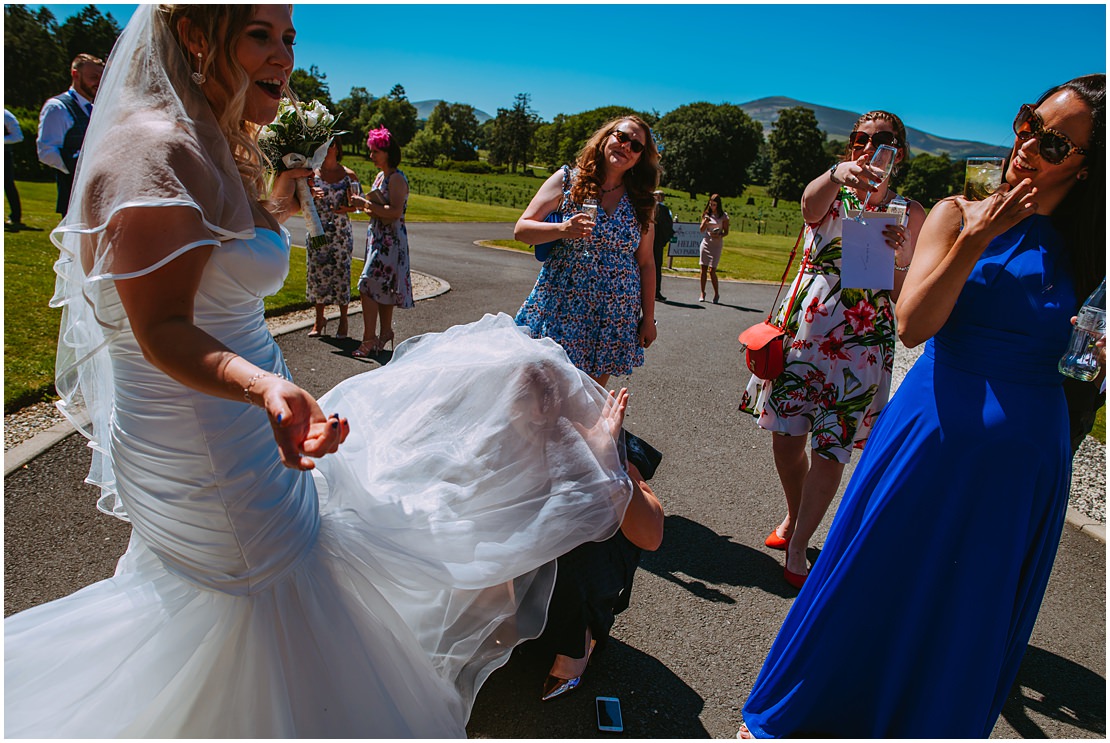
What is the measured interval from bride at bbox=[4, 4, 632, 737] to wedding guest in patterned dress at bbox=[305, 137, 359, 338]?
565 centimetres

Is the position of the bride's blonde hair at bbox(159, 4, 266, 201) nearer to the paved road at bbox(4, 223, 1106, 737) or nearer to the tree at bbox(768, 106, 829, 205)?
the paved road at bbox(4, 223, 1106, 737)

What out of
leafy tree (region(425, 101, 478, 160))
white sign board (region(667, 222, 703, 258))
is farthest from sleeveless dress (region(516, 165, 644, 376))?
leafy tree (region(425, 101, 478, 160))

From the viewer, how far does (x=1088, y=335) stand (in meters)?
2.19

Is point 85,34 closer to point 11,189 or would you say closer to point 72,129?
point 11,189

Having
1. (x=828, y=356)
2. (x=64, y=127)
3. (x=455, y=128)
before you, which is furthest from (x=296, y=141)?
(x=455, y=128)

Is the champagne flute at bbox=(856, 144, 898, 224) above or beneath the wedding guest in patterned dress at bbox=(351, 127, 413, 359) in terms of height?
above

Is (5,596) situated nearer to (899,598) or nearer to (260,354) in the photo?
(260,354)

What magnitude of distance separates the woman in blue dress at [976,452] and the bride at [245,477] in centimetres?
102

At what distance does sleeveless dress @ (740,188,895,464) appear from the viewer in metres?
3.61

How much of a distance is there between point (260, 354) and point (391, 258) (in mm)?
5759

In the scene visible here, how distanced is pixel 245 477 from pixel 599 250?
2.74 m

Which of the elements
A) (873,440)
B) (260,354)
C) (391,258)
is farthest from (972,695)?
(391,258)

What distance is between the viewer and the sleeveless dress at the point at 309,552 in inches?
77.0

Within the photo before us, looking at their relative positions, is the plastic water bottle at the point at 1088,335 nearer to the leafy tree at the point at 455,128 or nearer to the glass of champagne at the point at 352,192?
the glass of champagne at the point at 352,192
